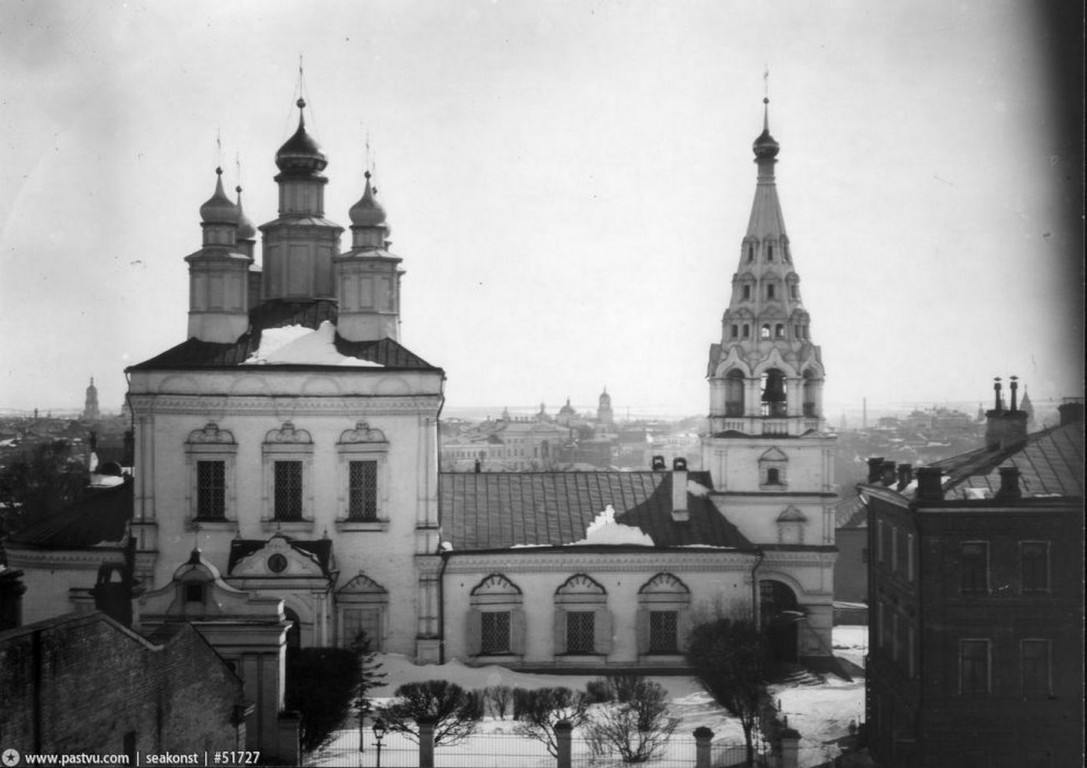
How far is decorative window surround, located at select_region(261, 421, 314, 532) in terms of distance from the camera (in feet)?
86.4

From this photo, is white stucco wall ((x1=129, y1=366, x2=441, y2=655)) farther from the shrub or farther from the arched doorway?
the arched doorway

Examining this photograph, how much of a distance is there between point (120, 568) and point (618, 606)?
11.9 meters

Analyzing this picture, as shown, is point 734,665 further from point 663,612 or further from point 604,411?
point 604,411

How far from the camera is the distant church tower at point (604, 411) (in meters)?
106

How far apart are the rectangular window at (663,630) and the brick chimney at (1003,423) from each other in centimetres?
902

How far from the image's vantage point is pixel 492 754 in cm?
2044

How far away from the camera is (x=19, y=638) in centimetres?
1227

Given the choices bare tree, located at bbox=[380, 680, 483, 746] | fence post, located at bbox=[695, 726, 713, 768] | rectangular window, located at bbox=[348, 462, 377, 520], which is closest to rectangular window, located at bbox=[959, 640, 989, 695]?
fence post, located at bbox=[695, 726, 713, 768]

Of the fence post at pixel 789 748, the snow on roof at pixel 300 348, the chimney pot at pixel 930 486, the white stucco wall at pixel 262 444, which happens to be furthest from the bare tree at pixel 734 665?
the snow on roof at pixel 300 348

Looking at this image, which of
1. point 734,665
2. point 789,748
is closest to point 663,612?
point 734,665

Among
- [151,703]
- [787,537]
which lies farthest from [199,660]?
[787,537]

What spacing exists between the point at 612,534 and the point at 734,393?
5471mm

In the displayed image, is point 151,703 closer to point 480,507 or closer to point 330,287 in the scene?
point 480,507

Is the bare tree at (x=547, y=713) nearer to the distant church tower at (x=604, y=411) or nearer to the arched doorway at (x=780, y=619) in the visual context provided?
the arched doorway at (x=780, y=619)
